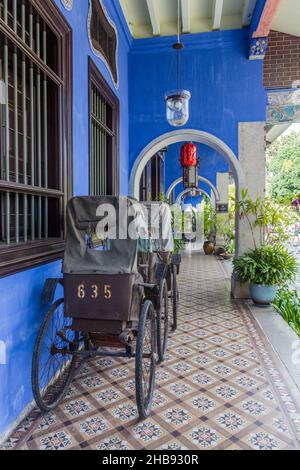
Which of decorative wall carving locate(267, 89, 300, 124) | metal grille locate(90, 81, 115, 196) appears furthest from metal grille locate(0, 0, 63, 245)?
decorative wall carving locate(267, 89, 300, 124)

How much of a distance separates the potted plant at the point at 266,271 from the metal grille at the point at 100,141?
90.9 inches

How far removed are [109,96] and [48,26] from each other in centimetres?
169

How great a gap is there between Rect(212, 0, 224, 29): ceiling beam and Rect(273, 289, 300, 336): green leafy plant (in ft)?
13.9

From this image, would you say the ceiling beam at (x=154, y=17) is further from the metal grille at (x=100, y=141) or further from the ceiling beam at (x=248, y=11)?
the metal grille at (x=100, y=141)

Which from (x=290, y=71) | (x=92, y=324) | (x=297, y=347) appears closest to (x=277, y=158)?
(x=290, y=71)

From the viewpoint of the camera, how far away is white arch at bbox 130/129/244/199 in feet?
16.4

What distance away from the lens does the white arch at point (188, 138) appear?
5.00 meters

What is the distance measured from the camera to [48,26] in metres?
2.59

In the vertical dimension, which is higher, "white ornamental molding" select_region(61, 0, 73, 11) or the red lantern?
"white ornamental molding" select_region(61, 0, 73, 11)

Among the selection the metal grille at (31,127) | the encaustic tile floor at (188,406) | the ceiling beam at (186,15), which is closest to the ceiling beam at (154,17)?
the ceiling beam at (186,15)

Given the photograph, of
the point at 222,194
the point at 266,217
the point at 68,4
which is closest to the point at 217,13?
the point at 68,4

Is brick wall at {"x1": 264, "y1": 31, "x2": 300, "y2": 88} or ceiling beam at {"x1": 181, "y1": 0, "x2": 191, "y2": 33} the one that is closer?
ceiling beam at {"x1": 181, "y1": 0, "x2": 191, "y2": 33}

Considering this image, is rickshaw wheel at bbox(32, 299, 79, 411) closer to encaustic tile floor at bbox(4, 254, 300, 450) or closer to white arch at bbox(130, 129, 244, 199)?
encaustic tile floor at bbox(4, 254, 300, 450)

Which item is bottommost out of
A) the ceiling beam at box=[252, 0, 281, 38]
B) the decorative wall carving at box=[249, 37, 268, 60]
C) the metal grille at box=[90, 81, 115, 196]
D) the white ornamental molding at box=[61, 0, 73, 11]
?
the metal grille at box=[90, 81, 115, 196]
